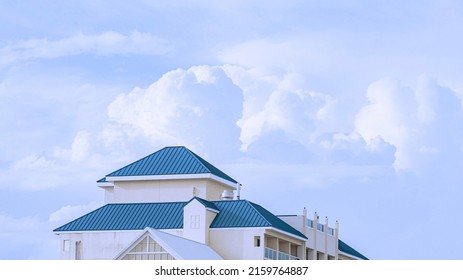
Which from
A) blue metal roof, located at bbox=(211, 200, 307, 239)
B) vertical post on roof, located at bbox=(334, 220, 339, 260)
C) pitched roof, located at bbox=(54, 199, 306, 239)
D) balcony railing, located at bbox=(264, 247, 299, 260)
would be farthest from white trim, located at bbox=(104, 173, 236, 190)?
vertical post on roof, located at bbox=(334, 220, 339, 260)

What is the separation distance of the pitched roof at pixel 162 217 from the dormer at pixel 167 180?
6.58 feet

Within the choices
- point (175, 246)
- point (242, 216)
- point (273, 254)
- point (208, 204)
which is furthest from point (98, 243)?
point (273, 254)

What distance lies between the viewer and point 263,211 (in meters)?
70.8

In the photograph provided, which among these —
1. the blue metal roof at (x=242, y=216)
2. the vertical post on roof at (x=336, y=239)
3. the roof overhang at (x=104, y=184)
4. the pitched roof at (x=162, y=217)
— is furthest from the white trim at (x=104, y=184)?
the vertical post on roof at (x=336, y=239)

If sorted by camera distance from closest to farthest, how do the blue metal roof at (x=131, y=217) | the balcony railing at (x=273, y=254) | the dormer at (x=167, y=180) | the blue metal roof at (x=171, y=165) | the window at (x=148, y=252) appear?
the window at (x=148, y=252) < the balcony railing at (x=273, y=254) < the blue metal roof at (x=131, y=217) < the dormer at (x=167, y=180) < the blue metal roof at (x=171, y=165)

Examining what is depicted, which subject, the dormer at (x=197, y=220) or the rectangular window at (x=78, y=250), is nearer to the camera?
the dormer at (x=197, y=220)

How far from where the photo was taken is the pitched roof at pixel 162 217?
68312mm

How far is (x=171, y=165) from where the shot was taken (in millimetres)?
74062

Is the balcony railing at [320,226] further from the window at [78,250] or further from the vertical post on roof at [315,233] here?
the window at [78,250]

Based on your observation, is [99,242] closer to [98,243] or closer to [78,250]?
[98,243]

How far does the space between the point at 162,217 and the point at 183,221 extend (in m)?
1.61
